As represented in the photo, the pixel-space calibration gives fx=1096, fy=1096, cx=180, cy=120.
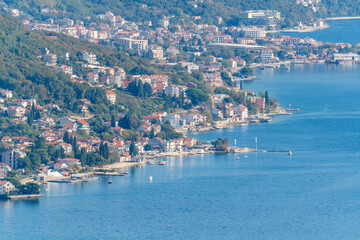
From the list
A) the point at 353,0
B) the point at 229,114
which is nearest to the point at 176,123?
the point at 229,114

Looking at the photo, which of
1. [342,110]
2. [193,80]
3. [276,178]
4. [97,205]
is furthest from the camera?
[193,80]

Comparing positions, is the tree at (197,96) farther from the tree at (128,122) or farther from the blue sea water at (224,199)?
the tree at (128,122)

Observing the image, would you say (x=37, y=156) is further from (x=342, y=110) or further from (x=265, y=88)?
(x=265, y=88)

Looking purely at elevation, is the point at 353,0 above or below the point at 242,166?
above

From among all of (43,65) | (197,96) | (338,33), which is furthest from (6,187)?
(338,33)

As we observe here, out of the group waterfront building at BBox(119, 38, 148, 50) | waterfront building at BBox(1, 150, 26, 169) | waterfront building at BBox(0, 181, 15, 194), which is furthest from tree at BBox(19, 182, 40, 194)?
waterfront building at BBox(119, 38, 148, 50)

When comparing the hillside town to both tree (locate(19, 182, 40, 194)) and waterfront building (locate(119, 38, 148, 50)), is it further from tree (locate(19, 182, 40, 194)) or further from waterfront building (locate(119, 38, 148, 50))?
tree (locate(19, 182, 40, 194))
